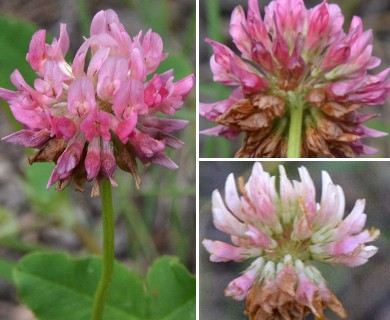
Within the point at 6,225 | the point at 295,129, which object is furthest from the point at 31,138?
the point at 6,225

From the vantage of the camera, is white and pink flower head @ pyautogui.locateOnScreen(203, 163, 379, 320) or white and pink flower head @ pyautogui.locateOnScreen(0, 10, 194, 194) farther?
white and pink flower head @ pyautogui.locateOnScreen(203, 163, 379, 320)

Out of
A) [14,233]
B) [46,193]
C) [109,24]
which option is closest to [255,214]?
[109,24]

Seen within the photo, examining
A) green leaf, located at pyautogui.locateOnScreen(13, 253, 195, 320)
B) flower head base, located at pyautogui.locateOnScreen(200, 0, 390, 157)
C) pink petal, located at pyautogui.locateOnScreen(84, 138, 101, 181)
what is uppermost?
flower head base, located at pyautogui.locateOnScreen(200, 0, 390, 157)

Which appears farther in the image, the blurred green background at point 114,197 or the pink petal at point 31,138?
the blurred green background at point 114,197

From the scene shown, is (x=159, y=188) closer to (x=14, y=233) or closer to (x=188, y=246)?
(x=188, y=246)

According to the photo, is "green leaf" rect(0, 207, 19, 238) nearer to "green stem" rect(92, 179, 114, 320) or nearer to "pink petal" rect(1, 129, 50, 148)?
"green stem" rect(92, 179, 114, 320)

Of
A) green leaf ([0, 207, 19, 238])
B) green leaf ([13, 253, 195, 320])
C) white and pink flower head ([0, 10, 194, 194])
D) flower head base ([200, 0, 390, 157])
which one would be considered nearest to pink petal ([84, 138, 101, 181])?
white and pink flower head ([0, 10, 194, 194])

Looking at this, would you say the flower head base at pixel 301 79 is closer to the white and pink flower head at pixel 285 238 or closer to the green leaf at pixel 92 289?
the white and pink flower head at pixel 285 238

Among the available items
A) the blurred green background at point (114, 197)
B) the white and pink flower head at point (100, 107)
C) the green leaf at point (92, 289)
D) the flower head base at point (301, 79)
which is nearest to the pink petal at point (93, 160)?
the white and pink flower head at point (100, 107)
